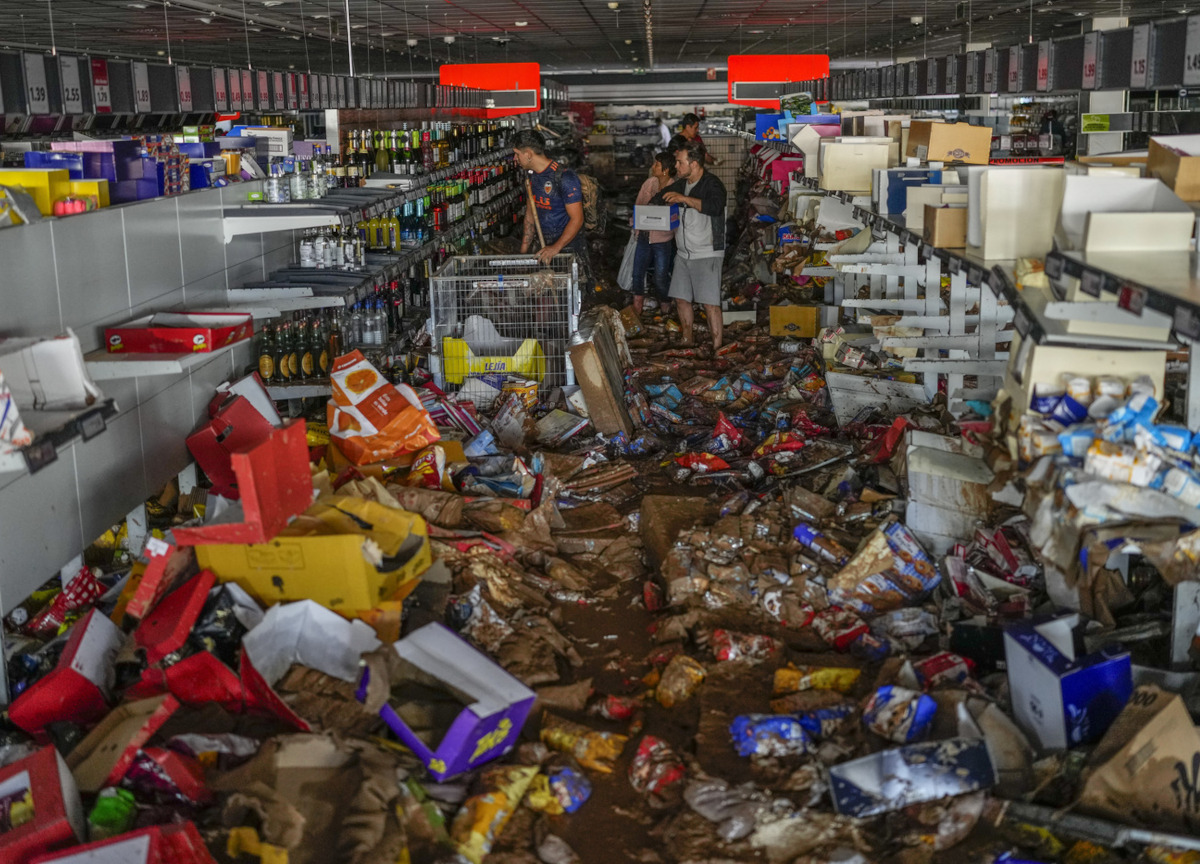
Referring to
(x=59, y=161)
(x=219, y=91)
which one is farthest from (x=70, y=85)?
(x=59, y=161)

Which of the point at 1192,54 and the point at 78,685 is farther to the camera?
the point at 1192,54

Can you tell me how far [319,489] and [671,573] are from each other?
136 cm

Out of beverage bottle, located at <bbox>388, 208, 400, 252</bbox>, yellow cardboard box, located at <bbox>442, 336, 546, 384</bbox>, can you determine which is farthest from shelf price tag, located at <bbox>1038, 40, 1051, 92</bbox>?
beverage bottle, located at <bbox>388, 208, 400, 252</bbox>

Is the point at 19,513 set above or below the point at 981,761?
above

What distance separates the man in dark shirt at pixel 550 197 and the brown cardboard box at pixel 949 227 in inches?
135

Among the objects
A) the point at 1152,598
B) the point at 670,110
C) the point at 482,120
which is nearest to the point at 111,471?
the point at 1152,598

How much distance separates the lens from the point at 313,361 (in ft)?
19.0

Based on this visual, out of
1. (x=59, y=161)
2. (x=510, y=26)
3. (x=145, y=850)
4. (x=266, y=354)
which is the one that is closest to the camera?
(x=145, y=850)

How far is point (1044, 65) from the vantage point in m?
8.24

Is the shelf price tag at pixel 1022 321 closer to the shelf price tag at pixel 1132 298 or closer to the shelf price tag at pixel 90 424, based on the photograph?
the shelf price tag at pixel 1132 298

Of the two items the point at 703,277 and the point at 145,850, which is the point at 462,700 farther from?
the point at 703,277

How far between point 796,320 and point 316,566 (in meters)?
6.08

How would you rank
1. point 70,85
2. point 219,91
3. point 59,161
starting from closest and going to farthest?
point 59,161, point 70,85, point 219,91

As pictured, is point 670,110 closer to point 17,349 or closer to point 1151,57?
point 1151,57
